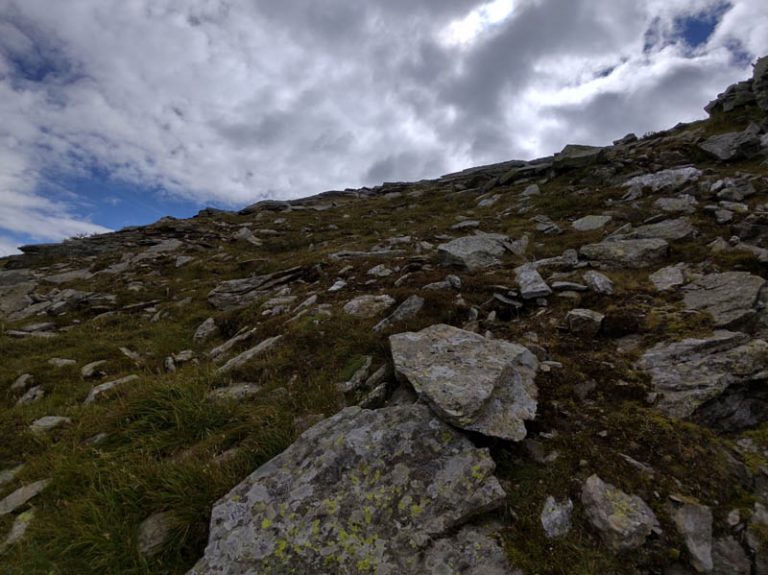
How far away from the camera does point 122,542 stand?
13.8ft

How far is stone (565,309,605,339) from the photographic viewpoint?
715 centimetres

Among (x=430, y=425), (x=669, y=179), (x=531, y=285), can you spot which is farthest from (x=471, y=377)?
(x=669, y=179)

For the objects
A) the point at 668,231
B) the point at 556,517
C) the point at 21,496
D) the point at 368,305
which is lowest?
the point at 556,517

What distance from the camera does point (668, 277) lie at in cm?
888

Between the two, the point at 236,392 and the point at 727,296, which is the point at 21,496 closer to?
the point at 236,392

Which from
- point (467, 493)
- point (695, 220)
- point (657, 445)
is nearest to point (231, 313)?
point (467, 493)

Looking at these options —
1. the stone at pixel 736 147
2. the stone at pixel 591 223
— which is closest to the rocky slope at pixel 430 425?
the stone at pixel 591 223

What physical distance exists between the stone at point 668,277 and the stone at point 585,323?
249 cm

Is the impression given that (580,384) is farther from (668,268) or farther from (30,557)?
(30,557)

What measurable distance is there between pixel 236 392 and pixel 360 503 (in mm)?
3824

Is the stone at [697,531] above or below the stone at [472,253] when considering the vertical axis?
below

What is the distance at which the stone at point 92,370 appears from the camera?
960cm

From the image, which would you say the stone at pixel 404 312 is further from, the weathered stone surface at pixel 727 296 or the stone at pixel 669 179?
the stone at pixel 669 179

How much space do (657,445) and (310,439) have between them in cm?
441
